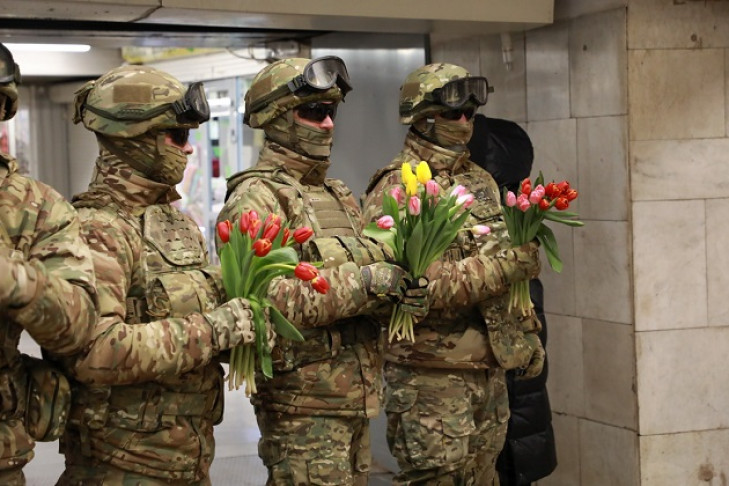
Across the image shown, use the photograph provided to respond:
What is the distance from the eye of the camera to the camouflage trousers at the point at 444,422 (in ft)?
14.7

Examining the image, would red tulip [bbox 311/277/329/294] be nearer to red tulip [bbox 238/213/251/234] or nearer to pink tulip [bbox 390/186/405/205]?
red tulip [bbox 238/213/251/234]

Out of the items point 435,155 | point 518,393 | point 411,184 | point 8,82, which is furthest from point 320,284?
point 518,393

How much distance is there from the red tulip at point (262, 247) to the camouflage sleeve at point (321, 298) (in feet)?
1.05

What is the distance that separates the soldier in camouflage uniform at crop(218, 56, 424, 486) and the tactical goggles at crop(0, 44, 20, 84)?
0.99m

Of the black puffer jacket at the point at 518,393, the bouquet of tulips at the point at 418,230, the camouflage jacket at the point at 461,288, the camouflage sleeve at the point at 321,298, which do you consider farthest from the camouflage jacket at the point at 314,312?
the black puffer jacket at the point at 518,393

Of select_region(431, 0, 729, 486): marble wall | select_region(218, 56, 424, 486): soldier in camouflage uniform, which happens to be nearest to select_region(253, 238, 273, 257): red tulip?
select_region(218, 56, 424, 486): soldier in camouflage uniform

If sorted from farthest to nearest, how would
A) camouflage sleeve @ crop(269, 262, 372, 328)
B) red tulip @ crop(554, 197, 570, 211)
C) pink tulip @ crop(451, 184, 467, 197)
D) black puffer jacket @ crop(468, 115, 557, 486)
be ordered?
1. black puffer jacket @ crop(468, 115, 557, 486)
2. red tulip @ crop(554, 197, 570, 211)
3. pink tulip @ crop(451, 184, 467, 197)
4. camouflage sleeve @ crop(269, 262, 372, 328)

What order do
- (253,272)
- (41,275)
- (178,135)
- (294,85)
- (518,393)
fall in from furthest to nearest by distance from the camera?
(518,393), (294,85), (178,135), (253,272), (41,275)

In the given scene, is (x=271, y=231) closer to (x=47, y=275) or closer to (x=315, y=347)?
(x=315, y=347)

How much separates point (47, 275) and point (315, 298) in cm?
109

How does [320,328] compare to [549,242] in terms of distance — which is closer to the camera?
[320,328]

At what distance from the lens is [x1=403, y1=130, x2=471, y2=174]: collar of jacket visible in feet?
15.3

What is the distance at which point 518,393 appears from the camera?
5.14 m

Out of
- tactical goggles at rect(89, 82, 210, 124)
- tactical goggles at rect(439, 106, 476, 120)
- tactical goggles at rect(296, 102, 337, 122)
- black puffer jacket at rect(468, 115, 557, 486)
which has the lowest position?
black puffer jacket at rect(468, 115, 557, 486)
